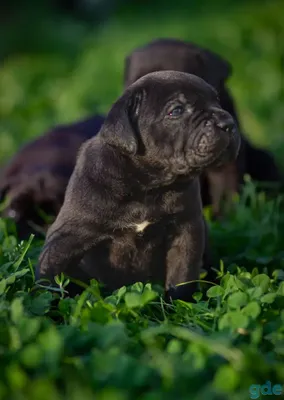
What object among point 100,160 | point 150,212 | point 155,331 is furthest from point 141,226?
point 155,331

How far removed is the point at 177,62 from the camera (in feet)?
18.7

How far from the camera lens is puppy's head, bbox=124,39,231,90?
569cm

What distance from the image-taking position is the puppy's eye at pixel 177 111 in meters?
3.88

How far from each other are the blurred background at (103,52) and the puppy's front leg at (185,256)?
3801mm

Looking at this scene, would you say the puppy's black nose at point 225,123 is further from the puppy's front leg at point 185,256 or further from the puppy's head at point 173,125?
the puppy's front leg at point 185,256

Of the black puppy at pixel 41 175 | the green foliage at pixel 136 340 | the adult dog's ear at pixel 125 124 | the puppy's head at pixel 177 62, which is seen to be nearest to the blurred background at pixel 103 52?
the black puppy at pixel 41 175

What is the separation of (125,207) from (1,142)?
15.7 ft

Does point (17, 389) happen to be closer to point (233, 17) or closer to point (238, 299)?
point (238, 299)

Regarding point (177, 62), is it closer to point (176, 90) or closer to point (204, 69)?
point (204, 69)

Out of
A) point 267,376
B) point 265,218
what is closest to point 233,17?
point 265,218

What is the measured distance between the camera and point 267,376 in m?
3.08

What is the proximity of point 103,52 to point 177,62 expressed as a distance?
709cm

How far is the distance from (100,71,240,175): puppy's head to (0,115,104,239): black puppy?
1.55m

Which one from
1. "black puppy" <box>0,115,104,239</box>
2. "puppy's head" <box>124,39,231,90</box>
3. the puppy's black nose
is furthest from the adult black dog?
the puppy's black nose
